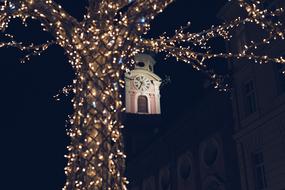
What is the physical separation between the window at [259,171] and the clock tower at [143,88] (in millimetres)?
23944

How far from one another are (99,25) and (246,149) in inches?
481

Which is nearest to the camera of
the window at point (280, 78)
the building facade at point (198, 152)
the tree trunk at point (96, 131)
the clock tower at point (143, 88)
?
the tree trunk at point (96, 131)

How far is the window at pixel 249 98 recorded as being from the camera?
1742 cm

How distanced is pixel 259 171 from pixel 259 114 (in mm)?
2086

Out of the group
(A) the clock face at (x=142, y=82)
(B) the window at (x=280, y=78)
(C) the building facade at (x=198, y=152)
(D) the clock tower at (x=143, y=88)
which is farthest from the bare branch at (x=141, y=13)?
(A) the clock face at (x=142, y=82)

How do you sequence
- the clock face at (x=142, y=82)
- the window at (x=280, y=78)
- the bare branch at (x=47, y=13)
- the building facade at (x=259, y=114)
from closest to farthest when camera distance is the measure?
the bare branch at (x=47, y=13), the building facade at (x=259, y=114), the window at (x=280, y=78), the clock face at (x=142, y=82)

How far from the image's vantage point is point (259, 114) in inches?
644

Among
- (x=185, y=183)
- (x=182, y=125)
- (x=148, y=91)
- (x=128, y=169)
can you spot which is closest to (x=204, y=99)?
(x=182, y=125)

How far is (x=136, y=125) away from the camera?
37.7m

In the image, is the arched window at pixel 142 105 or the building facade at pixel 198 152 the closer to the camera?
the building facade at pixel 198 152

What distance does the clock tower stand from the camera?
4059 cm

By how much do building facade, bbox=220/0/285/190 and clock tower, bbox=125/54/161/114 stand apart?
2211 cm

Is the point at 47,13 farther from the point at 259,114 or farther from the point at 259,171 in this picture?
the point at 259,171

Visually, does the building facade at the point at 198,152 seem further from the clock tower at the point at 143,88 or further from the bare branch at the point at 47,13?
the bare branch at the point at 47,13
